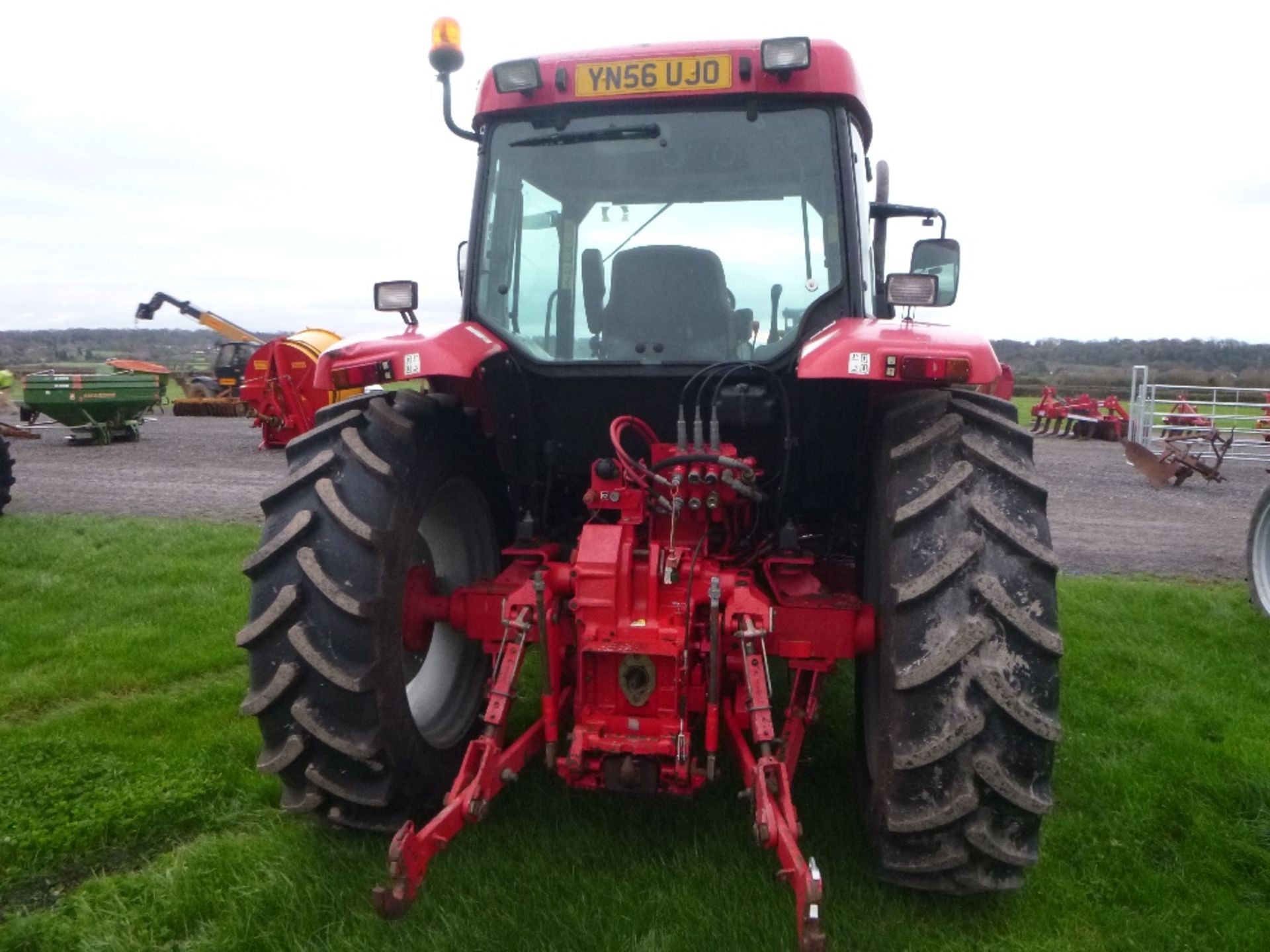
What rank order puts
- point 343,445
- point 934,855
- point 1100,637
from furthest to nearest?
point 1100,637, point 343,445, point 934,855

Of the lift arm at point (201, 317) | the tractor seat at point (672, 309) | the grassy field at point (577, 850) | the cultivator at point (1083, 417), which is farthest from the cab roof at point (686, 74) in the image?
the lift arm at point (201, 317)

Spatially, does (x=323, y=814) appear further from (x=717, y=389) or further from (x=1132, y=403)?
(x=1132, y=403)

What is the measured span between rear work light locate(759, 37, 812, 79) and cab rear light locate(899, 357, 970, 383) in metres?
1.05

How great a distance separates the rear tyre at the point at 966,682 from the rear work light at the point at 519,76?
1.77 metres

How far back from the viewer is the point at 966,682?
239 centimetres

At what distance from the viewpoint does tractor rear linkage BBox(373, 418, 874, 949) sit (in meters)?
2.57

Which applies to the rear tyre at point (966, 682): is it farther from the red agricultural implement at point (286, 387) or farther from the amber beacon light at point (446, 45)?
the red agricultural implement at point (286, 387)

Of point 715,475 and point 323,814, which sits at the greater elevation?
point 715,475

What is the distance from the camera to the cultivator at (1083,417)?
19359mm

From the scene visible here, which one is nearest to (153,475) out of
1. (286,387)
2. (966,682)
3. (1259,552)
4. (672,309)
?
(286,387)

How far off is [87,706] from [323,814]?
185 cm

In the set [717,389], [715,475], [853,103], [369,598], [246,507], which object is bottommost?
[246,507]

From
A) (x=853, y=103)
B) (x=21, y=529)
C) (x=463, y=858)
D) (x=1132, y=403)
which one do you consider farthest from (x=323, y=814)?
(x=1132, y=403)

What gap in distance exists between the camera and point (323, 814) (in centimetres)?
281
